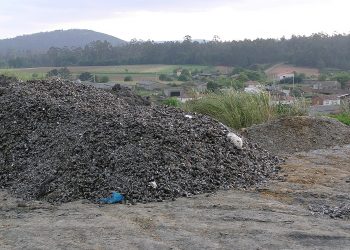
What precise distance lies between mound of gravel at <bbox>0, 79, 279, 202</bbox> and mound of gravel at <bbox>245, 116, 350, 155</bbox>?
2.83 feet

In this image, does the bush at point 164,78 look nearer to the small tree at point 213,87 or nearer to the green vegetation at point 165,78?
the green vegetation at point 165,78

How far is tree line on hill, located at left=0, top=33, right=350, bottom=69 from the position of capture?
3256cm

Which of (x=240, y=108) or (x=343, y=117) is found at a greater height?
(x=240, y=108)

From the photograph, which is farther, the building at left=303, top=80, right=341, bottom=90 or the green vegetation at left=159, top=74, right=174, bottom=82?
the green vegetation at left=159, top=74, right=174, bottom=82

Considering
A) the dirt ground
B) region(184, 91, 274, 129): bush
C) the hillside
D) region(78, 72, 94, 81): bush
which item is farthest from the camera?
the hillside

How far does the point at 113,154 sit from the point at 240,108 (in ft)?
14.2

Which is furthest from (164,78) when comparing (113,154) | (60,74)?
(113,154)

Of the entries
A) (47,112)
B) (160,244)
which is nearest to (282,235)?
(160,244)

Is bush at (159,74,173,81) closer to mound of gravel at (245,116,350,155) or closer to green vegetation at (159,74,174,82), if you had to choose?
green vegetation at (159,74,174,82)

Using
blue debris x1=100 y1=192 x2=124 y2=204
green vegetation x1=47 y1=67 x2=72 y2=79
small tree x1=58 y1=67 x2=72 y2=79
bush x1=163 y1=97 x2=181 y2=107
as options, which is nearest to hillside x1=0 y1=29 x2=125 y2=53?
small tree x1=58 y1=67 x2=72 y2=79

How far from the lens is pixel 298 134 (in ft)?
27.0

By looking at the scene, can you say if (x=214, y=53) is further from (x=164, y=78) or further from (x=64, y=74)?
(x=64, y=74)

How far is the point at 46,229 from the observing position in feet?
13.8

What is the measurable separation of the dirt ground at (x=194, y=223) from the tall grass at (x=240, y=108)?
3.77m
